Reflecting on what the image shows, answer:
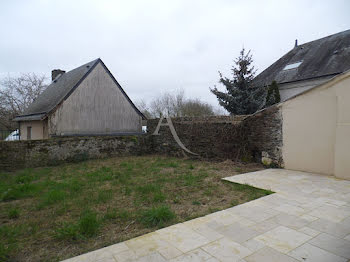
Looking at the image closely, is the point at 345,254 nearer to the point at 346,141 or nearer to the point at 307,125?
the point at 346,141

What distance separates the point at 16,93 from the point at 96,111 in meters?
14.3

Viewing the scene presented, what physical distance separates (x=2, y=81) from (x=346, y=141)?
25.9m

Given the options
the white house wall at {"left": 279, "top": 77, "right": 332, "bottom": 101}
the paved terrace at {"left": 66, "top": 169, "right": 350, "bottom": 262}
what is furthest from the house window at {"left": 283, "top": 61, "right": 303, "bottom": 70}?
the paved terrace at {"left": 66, "top": 169, "right": 350, "bottom": 262}

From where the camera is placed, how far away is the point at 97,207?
3.33 meters

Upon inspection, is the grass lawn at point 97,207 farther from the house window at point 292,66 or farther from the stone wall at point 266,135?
the house window at point 292,66

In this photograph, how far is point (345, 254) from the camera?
187cm

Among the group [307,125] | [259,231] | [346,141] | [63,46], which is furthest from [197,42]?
[259,231]

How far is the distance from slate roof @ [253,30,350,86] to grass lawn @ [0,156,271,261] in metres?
9.41

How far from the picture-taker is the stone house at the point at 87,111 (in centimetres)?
982

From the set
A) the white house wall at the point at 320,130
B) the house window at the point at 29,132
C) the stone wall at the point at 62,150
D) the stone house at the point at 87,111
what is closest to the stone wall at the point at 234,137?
the white house wall at the point at 320,130

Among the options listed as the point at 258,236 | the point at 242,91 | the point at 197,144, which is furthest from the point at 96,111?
the point at 258,236

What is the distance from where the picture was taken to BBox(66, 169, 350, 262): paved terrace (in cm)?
189

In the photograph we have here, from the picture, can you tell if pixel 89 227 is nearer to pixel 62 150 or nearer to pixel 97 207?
pixel 97 207

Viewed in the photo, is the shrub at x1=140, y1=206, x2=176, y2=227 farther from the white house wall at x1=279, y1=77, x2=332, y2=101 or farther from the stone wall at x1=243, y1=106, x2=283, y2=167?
the white house wall at x1=279, y1=77, x2=332, y2=101
